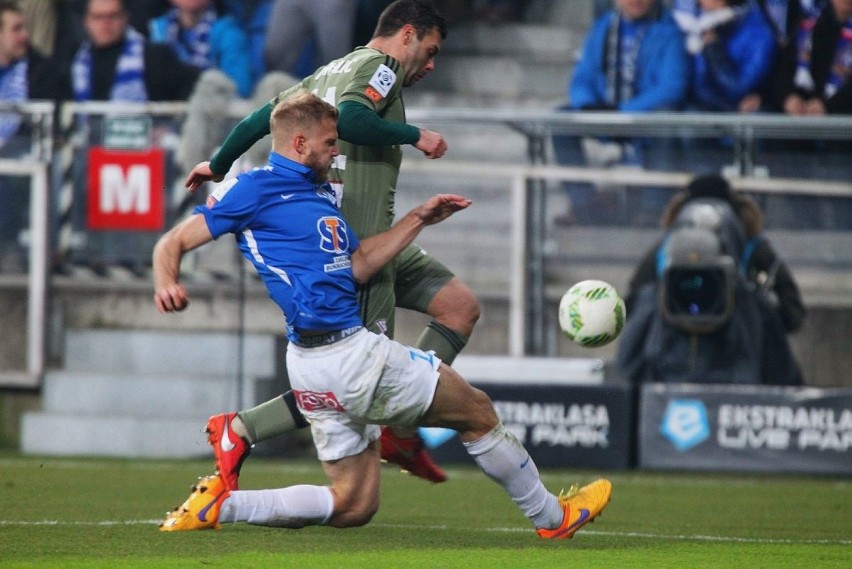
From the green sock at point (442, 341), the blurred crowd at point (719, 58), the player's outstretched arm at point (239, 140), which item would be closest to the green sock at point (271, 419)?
the green sock at point (442, 341)

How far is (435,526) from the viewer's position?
22.5 ft

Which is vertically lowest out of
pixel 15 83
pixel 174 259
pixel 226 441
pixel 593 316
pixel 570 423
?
pixel 570 423

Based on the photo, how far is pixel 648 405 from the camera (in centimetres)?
1072

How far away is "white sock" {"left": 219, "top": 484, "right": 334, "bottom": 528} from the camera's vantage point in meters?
5.75

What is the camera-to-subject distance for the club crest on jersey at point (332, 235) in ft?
18.9

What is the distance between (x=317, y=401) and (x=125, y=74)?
7.77 meters

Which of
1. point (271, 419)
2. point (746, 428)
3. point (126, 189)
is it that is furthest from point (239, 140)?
point (126, 189)

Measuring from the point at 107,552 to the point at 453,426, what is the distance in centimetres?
142

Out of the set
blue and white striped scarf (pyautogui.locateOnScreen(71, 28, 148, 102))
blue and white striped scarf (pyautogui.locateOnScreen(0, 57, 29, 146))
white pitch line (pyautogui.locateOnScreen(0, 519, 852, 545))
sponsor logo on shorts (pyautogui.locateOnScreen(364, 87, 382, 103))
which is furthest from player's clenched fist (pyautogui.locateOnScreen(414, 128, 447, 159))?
blue and white striped scarf (pyautogui.locateOnScreen(0, 57, 29, 146))

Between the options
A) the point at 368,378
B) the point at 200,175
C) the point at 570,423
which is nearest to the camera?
the point at 368,378

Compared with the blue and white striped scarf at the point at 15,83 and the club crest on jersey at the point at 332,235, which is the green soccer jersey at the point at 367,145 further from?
the blue and white striped scarf at the point at 15,83

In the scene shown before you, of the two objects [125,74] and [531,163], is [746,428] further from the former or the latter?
[125,74]

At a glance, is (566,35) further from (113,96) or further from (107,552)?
(107,552)

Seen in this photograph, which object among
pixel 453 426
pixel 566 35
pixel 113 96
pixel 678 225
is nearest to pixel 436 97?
pixel 566 35
